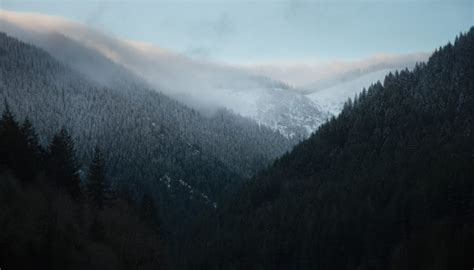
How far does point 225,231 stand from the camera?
477 ft

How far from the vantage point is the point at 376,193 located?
12638 cm

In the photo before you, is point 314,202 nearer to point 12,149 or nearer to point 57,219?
point 12,149

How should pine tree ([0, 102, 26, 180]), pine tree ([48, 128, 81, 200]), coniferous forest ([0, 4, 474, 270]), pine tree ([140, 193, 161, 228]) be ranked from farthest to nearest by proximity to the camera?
pine tree ([140, 193, 161, 228])
pine tree ([48, 128, 81, 200])
pine tree ([0, 102, 26, 180])
coniferous forest ([0, 4, 474, 270])

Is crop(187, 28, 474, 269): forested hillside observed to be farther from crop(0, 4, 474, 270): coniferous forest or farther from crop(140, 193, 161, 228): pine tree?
crop(140, 193, 161, 228): pine tree

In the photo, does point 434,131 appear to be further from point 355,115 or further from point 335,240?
point 335,240

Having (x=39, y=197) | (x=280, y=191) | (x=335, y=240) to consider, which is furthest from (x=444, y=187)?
(x=39, y=197)

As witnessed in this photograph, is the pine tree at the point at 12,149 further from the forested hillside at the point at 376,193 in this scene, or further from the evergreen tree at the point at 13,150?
the forested hillside at the point at 376,193

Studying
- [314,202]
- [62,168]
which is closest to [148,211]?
[62,168]

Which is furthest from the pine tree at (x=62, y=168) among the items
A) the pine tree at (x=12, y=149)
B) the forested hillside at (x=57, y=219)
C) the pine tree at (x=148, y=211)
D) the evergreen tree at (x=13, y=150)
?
the pine tree at (x=148, y=211)

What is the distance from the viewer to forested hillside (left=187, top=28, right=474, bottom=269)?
103 meters

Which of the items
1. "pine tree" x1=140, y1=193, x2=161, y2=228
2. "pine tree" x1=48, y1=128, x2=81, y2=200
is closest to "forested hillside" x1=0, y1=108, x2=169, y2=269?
"pine tree" x1=48, y1=128, x2=81, y2=200

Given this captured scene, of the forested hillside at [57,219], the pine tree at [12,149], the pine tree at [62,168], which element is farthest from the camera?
the pine tree at [62,168]

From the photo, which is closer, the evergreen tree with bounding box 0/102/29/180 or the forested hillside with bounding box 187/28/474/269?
the evergreen tree with bounding box 0/102/29/180

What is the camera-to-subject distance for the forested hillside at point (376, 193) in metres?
103
